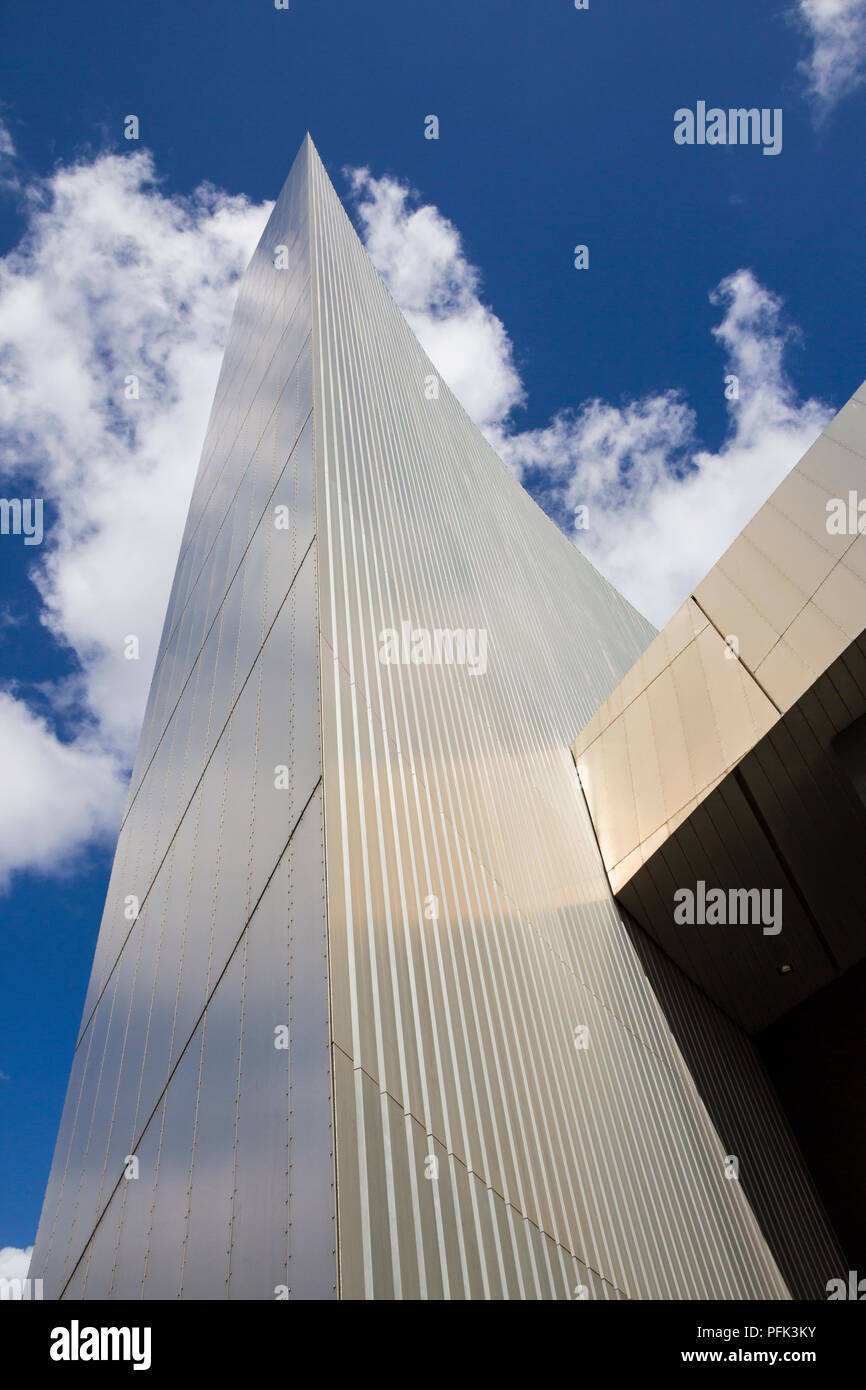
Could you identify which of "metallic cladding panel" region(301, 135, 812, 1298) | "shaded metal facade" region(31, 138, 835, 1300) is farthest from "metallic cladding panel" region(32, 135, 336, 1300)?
"metallic cladding panel" region(301, 135, 812, 1298)

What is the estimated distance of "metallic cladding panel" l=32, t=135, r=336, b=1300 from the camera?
4.27 meters

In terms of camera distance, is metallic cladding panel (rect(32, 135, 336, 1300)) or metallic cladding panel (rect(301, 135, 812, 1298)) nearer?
metallic cladding panel (rect(32, 135, 336, 1300))

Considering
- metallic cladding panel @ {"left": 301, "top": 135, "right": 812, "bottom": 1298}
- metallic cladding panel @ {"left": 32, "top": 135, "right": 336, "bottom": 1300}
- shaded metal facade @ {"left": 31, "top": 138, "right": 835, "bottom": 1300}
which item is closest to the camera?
metallic cladding panel @ {"left": 32, "top": 135, "right": 336, "bottom": 1300}

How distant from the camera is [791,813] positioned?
1029cm

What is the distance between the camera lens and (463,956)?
604 centimetres

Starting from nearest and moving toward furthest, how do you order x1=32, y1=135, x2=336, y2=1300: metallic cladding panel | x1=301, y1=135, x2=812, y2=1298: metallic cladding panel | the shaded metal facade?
x1=32, y1=135, x2=336, y2=1300: metallic cladding panel
the shaded metal facade
x1=301, y1=135, x2=812, y2=1298: metallic cladding panel

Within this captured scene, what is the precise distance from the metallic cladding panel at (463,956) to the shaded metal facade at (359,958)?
28 mm

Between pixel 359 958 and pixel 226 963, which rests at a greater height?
pixel 226 963

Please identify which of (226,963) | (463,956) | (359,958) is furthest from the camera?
(463,956)

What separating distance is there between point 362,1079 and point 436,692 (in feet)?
13.8

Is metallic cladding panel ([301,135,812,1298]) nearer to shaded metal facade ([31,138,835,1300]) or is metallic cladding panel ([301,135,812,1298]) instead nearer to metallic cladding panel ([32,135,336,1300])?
shaded metal facade ([31,138,835,1300])

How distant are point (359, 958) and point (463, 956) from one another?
1.44 m

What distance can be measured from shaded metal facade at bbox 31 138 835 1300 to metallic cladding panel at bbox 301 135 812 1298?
0.03 meters
